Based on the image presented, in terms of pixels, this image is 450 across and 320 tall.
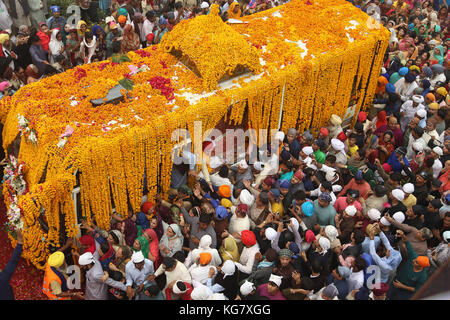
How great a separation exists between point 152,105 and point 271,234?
2.79m

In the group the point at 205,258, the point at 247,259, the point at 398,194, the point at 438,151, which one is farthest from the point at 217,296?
the point at 438,151

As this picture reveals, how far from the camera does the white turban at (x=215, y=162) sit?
7.94 metres

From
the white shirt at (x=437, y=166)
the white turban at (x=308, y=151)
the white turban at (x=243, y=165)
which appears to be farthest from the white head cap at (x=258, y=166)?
the white shirt at (x=437, y=166)

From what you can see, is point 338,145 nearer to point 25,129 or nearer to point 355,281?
point 355,281

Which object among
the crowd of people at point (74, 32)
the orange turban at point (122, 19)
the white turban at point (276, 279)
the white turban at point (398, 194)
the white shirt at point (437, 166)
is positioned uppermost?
the orange turban at point (122, 19)

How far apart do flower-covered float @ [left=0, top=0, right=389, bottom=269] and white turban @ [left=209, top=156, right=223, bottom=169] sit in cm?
75

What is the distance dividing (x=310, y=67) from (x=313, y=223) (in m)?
3.23

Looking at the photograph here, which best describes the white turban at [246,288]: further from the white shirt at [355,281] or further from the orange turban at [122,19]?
the orange turban at [122,19]

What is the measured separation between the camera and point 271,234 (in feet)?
21.2

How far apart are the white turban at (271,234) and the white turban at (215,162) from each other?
6.29 feet

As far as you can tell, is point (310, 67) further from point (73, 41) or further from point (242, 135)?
point (73, 41)

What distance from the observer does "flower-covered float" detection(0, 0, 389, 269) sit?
20.6ft

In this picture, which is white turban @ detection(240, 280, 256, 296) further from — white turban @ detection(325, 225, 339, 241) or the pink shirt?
the pink shirt

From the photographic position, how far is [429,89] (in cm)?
1070
